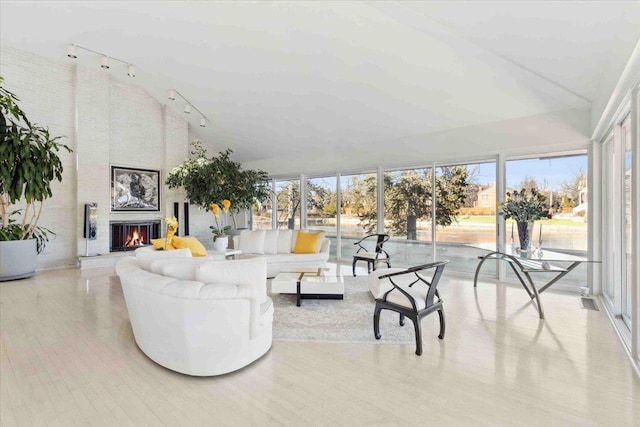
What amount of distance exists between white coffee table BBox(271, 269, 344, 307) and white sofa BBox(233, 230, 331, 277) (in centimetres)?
135

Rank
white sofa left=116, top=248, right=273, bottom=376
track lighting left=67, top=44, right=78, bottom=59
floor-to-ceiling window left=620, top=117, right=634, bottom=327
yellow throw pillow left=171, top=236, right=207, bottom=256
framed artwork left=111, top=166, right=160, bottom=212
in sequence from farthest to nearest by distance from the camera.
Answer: framed artwork left=111, top=166, right=160, bottom=212, track lighting left=67, top=44, right=78, bottom=59, yellow throw pillow left=171, top=236, right=207, bottom=256, floor-to-ceiling window left=620, top=117, right=634, bottom=327, white sofa left=116, top=248, right=273, bottom=376

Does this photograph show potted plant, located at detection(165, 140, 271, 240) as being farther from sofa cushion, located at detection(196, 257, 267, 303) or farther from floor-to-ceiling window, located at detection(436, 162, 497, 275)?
sofa cushion, located at detection(196, 257, 267, 303)

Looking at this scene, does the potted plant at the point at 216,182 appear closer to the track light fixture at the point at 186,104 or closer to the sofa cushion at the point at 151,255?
the track light fixture at the point at 186,104

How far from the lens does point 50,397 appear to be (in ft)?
7.26

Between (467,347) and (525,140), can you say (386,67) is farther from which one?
(467,347)

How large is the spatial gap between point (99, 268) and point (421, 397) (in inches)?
282

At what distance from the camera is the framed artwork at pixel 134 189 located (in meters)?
7.96

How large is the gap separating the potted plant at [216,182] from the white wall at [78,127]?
123 centimetres

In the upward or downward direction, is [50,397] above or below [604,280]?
below

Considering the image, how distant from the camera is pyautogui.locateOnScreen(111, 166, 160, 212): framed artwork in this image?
796 cm

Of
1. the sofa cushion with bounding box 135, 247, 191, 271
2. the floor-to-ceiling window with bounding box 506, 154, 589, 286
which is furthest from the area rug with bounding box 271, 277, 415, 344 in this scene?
the floor-to-ceiling window with bounding box 506, 154, 589, 286

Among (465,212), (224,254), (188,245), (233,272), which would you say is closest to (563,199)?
(465,212)

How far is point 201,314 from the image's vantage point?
2.37m

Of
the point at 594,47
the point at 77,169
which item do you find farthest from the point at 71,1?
the point at 594,47
